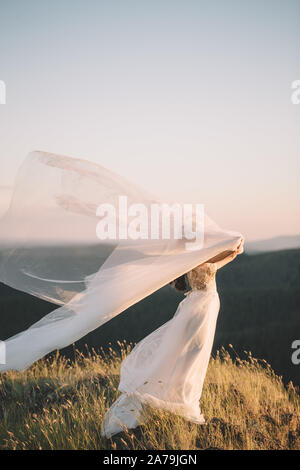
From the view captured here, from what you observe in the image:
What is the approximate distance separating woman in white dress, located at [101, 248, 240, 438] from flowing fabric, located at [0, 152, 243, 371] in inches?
14.8

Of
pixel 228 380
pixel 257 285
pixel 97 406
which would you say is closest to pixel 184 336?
pixel 97 406

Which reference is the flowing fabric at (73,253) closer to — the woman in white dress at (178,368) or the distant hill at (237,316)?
the woman in white dress at (178,368)

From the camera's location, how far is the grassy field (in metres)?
4.44

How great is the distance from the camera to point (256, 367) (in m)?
6.86

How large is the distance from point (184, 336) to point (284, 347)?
704 centimetres

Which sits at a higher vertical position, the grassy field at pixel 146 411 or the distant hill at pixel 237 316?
the grassy field at pixel 146 411

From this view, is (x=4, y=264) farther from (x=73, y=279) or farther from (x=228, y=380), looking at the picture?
(x=228, y=380)

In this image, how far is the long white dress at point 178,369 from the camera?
4.54 meters
